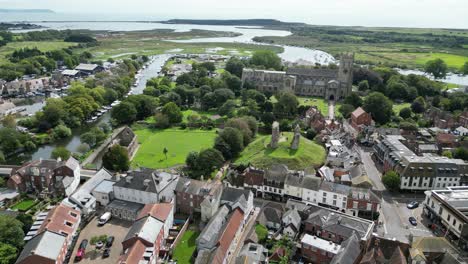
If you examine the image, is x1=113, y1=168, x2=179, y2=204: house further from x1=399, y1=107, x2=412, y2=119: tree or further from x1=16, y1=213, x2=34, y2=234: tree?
x1=399, y1=107, x2=412, y2=119: tree

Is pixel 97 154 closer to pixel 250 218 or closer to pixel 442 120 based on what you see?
pixel 250 218

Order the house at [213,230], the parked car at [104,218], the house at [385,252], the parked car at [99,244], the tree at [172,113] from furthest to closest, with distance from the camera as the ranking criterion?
the tree at [172,113] → the parked car at [104,218] → the parked car at [99,244] → the house at [213,230] → the house at [385,252]

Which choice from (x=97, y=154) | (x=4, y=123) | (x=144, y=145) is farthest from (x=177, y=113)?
(x=4, y=123)

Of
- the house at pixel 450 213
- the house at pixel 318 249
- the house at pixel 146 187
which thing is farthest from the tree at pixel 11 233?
the house at pixel 450 213

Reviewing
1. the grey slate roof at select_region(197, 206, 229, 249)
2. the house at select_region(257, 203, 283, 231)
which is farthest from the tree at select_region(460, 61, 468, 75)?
the grey slate roof at select_region(197, 206, 229, 249)

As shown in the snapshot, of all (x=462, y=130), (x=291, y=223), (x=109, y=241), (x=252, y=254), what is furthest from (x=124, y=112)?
(x=462, y=130)

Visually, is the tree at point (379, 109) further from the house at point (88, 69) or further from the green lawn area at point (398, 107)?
the house at point (88, 69)
